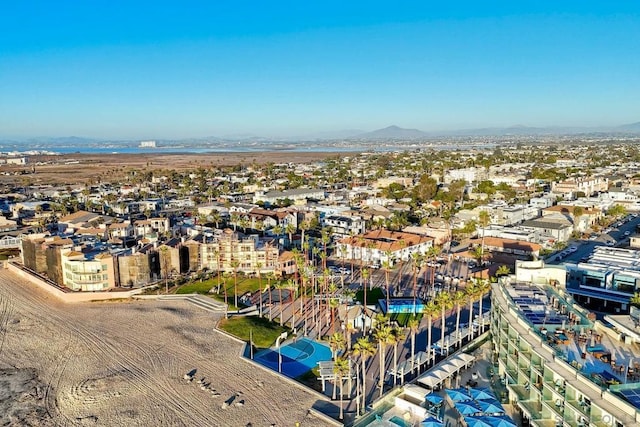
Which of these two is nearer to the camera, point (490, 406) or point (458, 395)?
point (490, 406)

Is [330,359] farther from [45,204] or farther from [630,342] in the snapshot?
[45,204]

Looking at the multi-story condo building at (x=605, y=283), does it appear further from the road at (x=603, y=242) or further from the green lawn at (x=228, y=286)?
the green lawn at (x=228, y=286)

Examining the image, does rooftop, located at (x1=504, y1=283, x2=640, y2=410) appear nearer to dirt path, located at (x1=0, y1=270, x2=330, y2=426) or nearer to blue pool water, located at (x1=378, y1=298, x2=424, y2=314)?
blue pool water, located at (x1=378, y1=298, x2=424, y2=314)

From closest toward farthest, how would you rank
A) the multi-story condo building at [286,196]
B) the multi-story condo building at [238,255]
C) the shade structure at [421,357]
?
the shade structure at [421,357], the multi-story condo building at [238,255], the multi-story condo building at [286,196]

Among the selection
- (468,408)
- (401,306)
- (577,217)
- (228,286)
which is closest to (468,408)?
(468,408)

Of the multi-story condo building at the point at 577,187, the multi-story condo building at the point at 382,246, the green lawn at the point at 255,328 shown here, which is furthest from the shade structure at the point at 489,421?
the multi-story condo building at the point at 577,187

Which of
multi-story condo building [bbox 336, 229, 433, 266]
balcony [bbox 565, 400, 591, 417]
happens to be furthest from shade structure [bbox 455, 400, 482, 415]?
multi-story condo building [bbox 336, 229, 433, 266]

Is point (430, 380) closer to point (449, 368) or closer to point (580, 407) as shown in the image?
point (449, 368)
